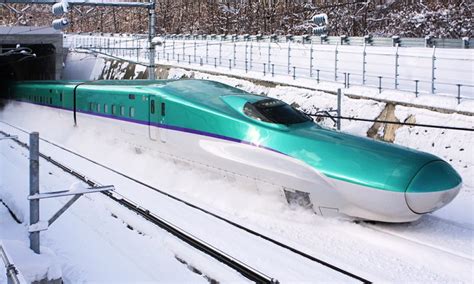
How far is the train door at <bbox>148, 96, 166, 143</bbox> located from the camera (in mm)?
12555

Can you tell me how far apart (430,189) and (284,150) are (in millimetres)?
2612

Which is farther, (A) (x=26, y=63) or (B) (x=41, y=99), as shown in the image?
(A) (x=26, y=63)

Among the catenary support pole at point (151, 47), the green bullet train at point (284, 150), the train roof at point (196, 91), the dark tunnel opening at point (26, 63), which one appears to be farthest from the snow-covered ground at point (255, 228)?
the dark tunnel opening at point (26, 63)

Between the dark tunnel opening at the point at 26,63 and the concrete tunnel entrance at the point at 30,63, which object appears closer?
the dark tunnel opening at the point at 26,63

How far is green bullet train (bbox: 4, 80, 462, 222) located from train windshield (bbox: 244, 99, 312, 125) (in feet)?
0.07

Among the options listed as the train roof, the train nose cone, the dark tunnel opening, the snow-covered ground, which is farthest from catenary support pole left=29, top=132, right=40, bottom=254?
the dark tunnel opening

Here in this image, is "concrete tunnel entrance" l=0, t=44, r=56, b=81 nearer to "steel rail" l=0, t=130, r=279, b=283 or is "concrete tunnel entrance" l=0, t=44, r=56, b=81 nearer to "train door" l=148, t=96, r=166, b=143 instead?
"train door" l=148, t=96, r=166, b=143

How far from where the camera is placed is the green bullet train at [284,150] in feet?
25.9

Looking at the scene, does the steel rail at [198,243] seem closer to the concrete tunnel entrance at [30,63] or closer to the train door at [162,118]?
the train door at [162,118]

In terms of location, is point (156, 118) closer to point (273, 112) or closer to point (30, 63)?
point (273, 112)

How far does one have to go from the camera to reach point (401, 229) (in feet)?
27.9

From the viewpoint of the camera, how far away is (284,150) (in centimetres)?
918

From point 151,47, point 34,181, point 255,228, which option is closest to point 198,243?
point 255,228

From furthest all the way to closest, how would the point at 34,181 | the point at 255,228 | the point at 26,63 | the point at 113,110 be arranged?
the point at 26,63 → the point at 113,110 → the point at 255,228 → the point at 34,181
